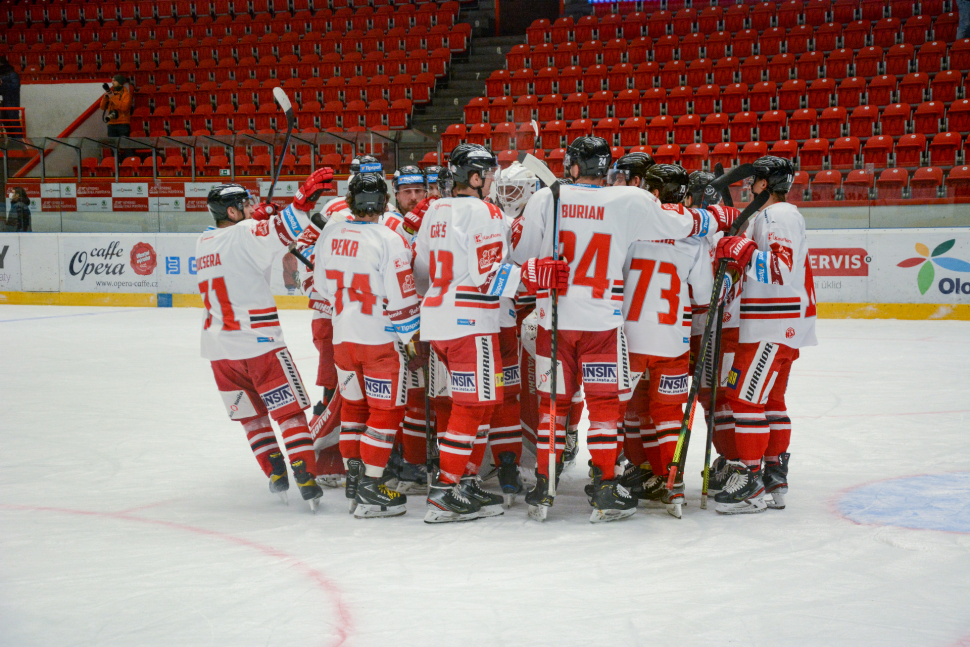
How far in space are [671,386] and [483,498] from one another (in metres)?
0.96

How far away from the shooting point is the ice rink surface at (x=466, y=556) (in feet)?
8.52

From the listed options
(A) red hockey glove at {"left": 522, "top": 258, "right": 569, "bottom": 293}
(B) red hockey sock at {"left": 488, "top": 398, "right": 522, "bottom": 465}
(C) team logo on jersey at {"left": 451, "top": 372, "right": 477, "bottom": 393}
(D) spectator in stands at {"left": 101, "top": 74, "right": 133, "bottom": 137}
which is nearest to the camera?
(A) red hockey glove at {"left": 522, "top": 258, "right": 569, "bottom": 293}

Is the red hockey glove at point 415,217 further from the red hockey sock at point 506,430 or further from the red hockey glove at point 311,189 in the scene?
the red hockey sock at point 506,430

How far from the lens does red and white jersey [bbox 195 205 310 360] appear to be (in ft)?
12.7

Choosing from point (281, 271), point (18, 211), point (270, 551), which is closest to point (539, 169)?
point (270, 551)

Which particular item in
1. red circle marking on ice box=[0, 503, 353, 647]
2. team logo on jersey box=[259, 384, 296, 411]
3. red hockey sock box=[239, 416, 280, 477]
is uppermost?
team logo on jersey box=[259, 384, 296, 411]

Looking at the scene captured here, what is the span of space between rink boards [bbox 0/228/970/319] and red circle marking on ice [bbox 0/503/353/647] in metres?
7.49

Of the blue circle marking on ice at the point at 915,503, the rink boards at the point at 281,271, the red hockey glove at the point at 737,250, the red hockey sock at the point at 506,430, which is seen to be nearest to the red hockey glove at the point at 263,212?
the red hockey sock at the point at 506,430

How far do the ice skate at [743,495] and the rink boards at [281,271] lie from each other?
26.0ft

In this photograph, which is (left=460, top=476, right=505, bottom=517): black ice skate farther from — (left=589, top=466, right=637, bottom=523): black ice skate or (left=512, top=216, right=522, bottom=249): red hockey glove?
(left=512, top=216, right=522, bottom=249): red hockey glove

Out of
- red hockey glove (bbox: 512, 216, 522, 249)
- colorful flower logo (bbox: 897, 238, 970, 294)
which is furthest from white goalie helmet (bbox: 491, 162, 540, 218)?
colorful flower logo (bbox: 897, 238, 970, 294)

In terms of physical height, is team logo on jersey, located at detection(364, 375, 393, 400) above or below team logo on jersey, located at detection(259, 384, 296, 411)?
above

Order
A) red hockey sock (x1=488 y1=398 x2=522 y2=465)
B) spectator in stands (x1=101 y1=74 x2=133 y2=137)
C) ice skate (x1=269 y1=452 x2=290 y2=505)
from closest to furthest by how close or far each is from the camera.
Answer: ice skate (x1=269 y1=452 x2=290 y2=505) < red hockey sock (x1=488 y1=398 x2=522 y2=465) < spectator in stands (x1=101 y1=74 x2=133 y2=137)

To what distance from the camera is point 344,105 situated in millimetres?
17250
